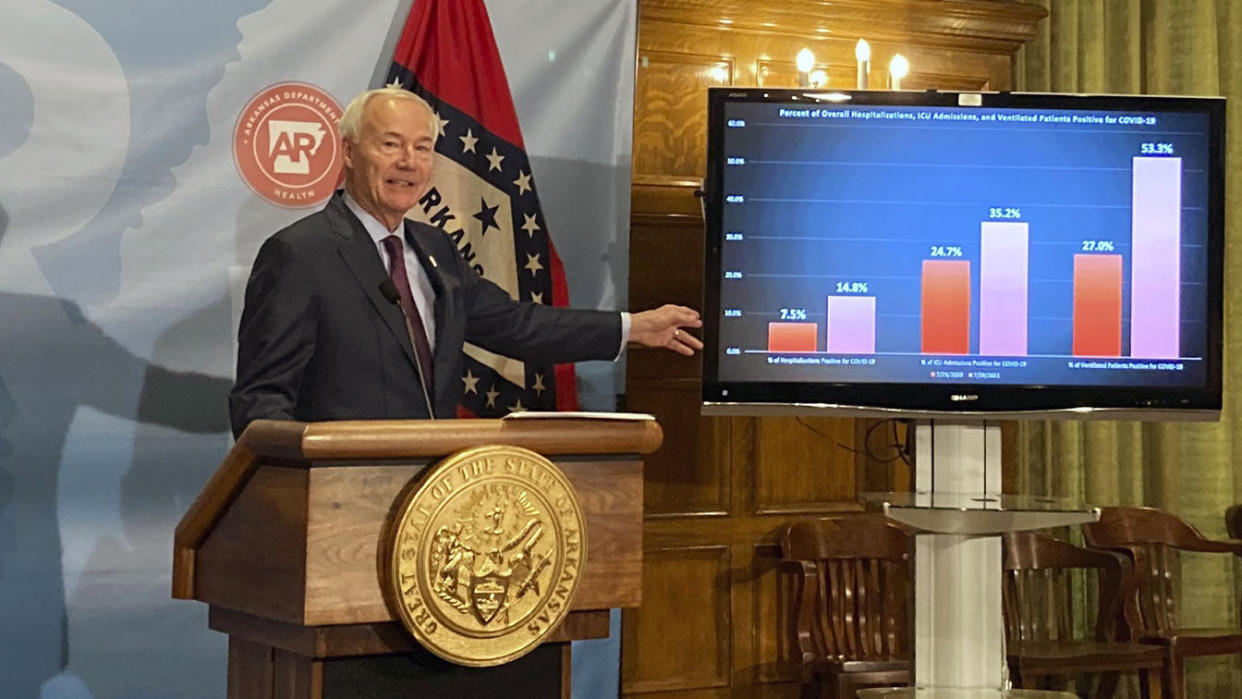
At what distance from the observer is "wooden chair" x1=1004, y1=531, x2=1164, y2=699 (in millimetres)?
4707

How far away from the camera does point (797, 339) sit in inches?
142

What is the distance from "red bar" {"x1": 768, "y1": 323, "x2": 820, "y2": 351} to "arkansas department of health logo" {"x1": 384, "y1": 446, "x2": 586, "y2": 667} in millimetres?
1622

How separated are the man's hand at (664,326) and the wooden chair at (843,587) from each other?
4.56 feet

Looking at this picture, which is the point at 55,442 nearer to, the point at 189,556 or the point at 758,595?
the point at 189,556

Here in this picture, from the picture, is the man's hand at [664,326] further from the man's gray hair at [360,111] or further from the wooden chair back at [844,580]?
the wooden chair back at [844,580]

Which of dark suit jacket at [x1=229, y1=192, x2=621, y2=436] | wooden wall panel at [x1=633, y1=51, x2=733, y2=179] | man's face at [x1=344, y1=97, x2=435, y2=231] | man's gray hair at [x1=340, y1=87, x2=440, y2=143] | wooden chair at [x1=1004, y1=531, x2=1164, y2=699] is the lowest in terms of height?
wooden chair at [x1=1004, y1=531, x2=1164, y2=699]

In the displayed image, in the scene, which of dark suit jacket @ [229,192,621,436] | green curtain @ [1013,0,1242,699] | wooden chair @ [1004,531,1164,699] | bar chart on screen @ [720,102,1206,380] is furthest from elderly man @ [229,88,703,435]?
green curtain @ [1013,0,1242,699]

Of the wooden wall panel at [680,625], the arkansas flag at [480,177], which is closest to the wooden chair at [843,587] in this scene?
the wooden wall panel at [680,625]

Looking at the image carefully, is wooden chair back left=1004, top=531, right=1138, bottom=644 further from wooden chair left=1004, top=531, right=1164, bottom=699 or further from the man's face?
the man's face

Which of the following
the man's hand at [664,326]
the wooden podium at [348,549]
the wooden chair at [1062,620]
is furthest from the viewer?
the wooden chair at [1062,620]

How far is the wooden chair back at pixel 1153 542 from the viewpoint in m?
5.08

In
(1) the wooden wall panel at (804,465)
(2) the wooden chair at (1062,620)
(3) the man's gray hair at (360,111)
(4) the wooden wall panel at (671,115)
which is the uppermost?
(4) the wooden wall panel at (671,115)

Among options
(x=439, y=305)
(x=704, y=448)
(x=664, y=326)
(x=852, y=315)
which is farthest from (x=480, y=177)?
(x=439, y=305)

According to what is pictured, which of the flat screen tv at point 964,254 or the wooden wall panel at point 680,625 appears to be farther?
the wooden wall panel at point 680,625
